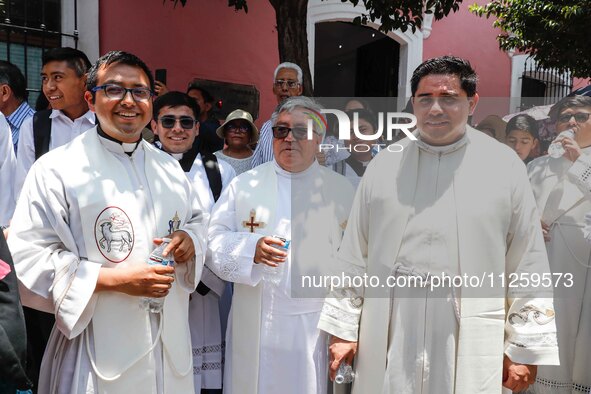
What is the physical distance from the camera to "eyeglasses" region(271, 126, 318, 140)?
10.7ft

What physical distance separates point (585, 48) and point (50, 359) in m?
9.38

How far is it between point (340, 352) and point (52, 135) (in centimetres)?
239

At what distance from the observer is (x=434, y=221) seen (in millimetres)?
2562

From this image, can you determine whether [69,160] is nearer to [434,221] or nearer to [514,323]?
[434,221]

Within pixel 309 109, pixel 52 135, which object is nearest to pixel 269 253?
pixel 309 109

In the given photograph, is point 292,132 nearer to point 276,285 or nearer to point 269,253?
point 269,253

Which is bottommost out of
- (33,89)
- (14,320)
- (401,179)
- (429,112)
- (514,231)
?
(14,320)

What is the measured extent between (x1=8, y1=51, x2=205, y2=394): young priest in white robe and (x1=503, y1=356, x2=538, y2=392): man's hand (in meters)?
1.52

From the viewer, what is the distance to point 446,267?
2531 millimetres

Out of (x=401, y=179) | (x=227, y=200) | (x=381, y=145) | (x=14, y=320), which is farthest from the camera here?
(x=227, y=200)

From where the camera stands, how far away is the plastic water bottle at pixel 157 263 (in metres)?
2.52

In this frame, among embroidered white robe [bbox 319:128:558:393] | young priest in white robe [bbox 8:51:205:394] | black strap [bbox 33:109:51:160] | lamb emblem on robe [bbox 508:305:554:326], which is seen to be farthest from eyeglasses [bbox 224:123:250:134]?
lamb emblem on robe [bbox 508:305:554:326]

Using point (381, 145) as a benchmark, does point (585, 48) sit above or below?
above

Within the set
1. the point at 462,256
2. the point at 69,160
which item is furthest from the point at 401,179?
the point at 69,160
